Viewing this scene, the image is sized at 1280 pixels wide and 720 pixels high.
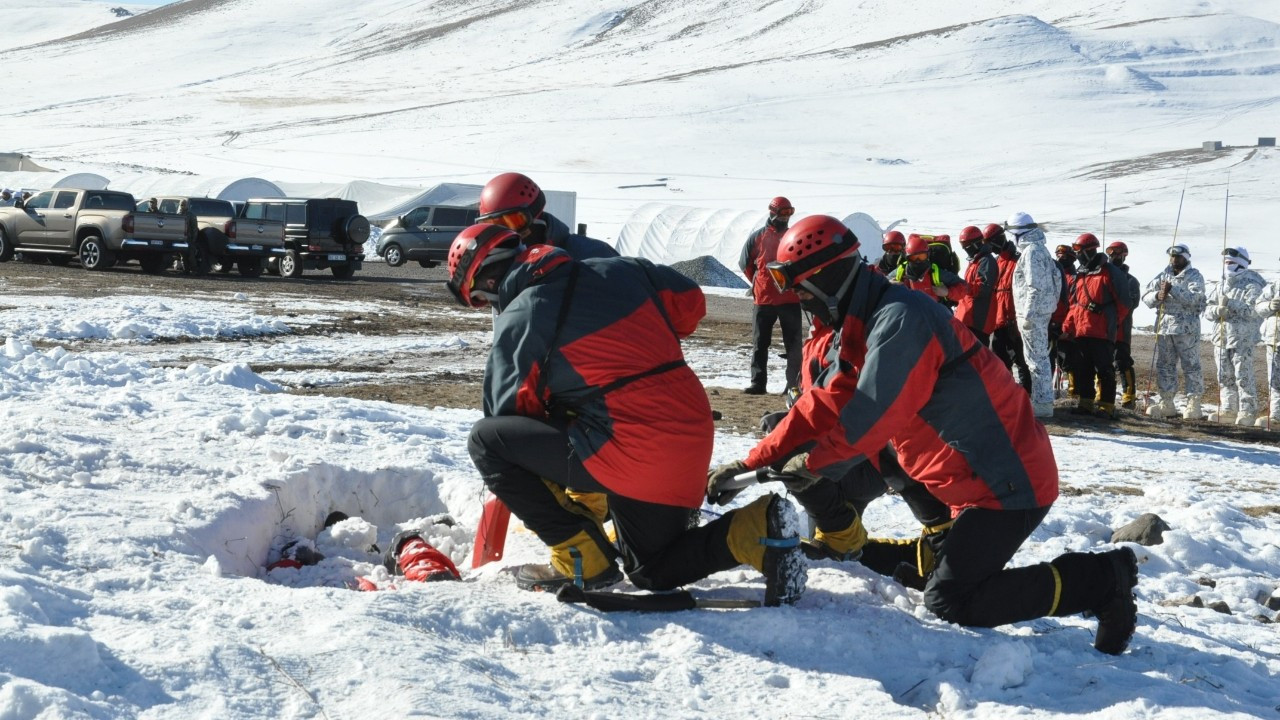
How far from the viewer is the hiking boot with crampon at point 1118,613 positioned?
14.3ft

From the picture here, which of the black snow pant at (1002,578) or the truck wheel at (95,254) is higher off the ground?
the truck wheel at (95,254)

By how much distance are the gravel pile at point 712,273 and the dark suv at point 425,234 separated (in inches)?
208

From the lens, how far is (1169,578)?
5.66 meters

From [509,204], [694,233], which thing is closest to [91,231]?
[694,233]

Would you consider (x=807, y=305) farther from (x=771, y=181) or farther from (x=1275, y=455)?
(x=771, y=181)

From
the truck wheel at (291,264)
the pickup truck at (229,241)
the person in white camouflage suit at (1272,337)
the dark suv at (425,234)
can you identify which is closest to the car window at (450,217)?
the dark suv at (425,234)

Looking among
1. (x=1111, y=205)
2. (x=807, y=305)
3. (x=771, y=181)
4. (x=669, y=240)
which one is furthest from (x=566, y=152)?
(x=807, y=305)

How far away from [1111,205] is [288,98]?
217 ft

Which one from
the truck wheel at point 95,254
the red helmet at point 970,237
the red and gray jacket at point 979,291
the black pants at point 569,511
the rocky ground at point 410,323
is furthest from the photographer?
the truck wheel at point 95,254

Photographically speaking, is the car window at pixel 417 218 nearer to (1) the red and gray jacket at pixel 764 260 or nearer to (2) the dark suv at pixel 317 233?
(2) the dark suv at pixel 317 233

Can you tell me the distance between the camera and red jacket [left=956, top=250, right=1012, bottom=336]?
10992 mm

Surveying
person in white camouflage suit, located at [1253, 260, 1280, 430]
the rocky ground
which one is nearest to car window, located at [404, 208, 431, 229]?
the rocky ground

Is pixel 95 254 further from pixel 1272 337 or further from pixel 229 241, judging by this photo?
pixel 1272 337

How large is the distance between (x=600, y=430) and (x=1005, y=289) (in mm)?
8195
